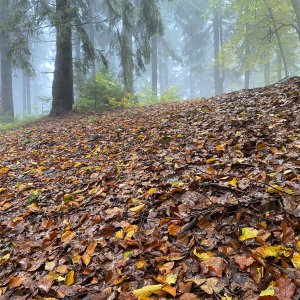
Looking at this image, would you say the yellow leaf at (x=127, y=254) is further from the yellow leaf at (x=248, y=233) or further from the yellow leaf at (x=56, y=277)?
the yellow leaf at (x=248, y=233)

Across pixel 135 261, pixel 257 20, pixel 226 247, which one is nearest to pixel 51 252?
pixel 135 261

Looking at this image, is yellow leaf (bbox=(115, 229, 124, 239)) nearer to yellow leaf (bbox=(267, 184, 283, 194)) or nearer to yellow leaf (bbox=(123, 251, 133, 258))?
yellow leaf (bbox=(123, 251, 133, 258))

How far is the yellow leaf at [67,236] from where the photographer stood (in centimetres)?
247

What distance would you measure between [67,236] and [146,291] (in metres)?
1.12

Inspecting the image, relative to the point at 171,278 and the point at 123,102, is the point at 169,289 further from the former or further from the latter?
the point at 123,102

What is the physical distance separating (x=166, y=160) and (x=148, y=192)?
2.71 ft

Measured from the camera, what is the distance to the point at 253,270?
5.39ft

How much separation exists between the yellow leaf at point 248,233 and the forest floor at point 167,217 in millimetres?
11

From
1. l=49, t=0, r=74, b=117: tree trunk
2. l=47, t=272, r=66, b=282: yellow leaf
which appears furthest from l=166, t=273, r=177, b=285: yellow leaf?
l=49, t=0, r=74, b=117: tree trunk

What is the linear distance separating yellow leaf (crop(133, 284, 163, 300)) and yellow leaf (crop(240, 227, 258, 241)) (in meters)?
0.65

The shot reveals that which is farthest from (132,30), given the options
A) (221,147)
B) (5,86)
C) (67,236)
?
(5,86)

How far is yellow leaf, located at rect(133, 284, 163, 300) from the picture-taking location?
64.9 inches

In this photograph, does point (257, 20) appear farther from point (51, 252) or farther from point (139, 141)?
point (51, 252)

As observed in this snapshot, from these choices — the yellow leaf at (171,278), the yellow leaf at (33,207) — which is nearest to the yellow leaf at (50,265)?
the yellow leaf at (171,278)
